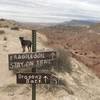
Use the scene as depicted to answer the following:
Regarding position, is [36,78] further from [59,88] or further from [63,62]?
[63,62]

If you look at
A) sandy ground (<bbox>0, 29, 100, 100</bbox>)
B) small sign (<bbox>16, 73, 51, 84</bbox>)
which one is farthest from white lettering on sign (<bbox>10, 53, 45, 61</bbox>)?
sandy ground (<bbox>0, 29, 100, 100</bbox>)

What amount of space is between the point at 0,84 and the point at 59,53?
5.40m

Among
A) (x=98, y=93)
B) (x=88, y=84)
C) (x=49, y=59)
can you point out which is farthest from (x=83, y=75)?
(x=49, y=59)

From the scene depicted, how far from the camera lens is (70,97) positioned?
17.4 metres

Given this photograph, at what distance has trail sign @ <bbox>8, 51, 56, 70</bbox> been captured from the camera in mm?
10836

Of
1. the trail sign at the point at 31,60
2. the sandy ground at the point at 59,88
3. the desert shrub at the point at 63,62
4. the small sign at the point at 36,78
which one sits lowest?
the sandy ground at the point at 59,88

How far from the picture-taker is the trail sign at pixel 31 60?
10.8 metres

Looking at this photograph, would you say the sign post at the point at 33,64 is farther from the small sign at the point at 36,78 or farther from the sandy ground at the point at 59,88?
the sandy ground at the point at 59,88

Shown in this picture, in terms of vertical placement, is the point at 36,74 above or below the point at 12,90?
above

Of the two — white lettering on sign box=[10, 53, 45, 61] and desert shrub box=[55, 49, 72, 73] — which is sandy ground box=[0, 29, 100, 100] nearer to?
desert shrub box=[55, 49, 72, 73]

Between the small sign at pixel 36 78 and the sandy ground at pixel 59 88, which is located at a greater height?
the small sign at pixel 36 78

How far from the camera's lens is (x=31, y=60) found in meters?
10.9

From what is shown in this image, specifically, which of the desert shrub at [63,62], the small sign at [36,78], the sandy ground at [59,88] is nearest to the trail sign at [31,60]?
the small sign at [36,78]

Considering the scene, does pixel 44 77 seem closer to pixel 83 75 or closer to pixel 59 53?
pixel 59 53
